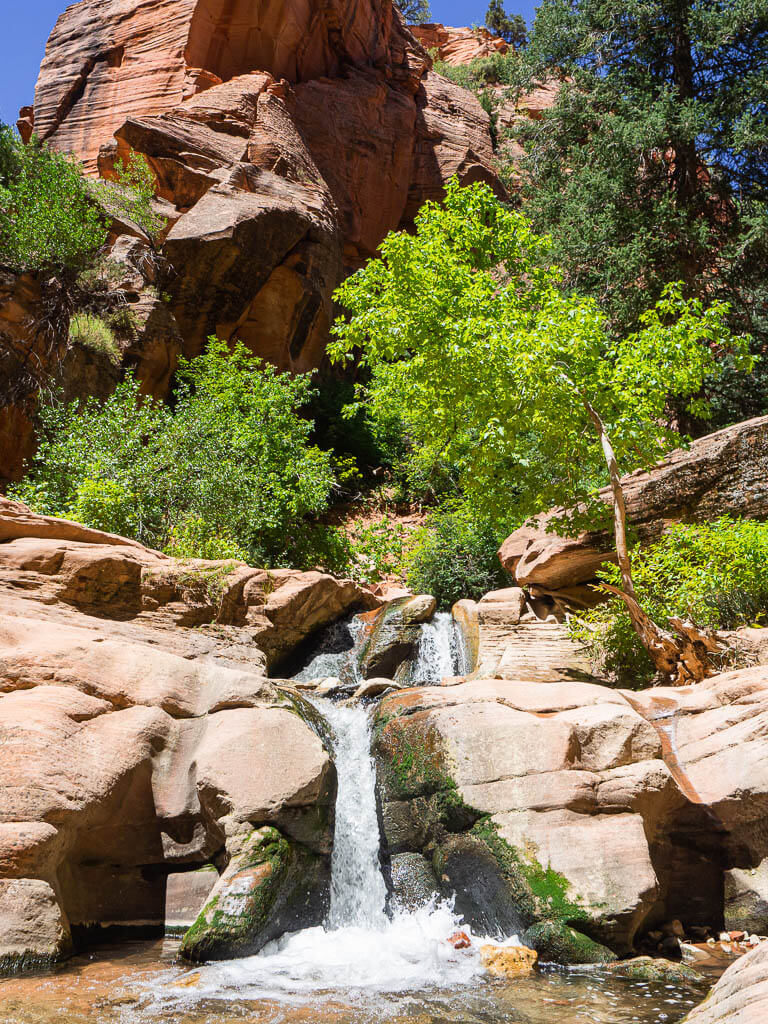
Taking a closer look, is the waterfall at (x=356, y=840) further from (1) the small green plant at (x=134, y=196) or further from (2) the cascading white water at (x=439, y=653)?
(1) the small green plant at (x=134, y=196)

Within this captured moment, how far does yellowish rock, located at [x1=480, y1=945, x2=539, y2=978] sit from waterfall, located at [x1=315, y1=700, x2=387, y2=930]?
131cm

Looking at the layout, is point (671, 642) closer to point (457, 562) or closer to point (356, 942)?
point (356, 942)

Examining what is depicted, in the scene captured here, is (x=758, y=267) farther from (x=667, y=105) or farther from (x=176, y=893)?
(x=176, y=893)

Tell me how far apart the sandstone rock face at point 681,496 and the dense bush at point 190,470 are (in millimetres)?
5652

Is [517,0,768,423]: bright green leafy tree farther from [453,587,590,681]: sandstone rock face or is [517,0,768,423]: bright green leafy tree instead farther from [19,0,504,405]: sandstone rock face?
[19,0,504,405]: sandstone rock face

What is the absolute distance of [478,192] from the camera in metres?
16.6

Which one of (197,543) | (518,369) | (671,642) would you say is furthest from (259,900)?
(197,543)

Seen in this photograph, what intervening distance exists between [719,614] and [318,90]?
25.3m

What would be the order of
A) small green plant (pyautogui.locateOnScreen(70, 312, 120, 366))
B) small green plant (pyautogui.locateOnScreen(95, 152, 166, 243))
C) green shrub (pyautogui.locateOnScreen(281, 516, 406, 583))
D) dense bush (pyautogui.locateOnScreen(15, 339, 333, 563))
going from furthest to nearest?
small green plant (pyautogui.locateOnScreen(95, 152, 166, 243)) < green shrub (pyautogui.locateOnScreen(281, 516, 406, 583)) < small green plant (pyautogui.locateOnScreen(70, 312, 120, 366)) < dense bush (pyautogui.locateOnScreen(15, 339, 333, 563))

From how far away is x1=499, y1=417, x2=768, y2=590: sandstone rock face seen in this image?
41.0ft

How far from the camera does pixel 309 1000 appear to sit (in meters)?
5.60

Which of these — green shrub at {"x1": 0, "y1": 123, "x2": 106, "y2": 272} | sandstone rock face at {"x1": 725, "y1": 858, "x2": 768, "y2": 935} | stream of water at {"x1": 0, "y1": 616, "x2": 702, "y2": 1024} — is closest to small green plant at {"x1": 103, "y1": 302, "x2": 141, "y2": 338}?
green shrub at {"x1": 0, "y1": 123, "x2": 106, "y2": 272}

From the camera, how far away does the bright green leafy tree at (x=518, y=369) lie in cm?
1120

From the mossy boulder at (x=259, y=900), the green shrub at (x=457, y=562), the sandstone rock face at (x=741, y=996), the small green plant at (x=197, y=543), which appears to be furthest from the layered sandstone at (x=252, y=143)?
the sandstone rock face at (x=741, y=996)
